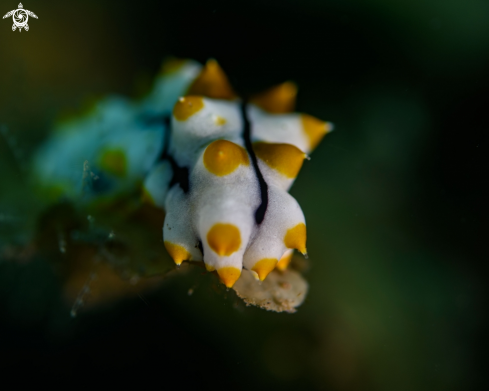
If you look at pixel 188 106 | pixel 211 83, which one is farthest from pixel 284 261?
pixel 211 83

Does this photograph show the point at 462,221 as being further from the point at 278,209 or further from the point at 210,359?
the point at 210,359

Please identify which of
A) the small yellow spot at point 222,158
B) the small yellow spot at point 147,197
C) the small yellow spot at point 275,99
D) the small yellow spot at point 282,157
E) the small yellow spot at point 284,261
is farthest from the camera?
the small yellow spot at point 275,99

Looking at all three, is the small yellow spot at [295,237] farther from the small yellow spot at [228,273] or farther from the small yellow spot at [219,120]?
the small yellow spot at [219,120]

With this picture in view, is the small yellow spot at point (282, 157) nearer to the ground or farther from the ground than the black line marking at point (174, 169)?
farther from the ground

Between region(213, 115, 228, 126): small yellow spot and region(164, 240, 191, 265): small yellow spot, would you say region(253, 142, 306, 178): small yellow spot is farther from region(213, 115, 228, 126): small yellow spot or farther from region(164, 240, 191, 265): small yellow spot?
region(164, 240, 191, 265): small yellow spot

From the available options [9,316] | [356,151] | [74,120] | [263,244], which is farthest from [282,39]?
[9,316]

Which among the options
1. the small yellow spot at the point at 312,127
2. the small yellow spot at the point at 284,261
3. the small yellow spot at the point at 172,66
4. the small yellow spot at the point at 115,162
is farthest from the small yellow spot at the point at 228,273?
the small yellow spot at the point at 172,66
